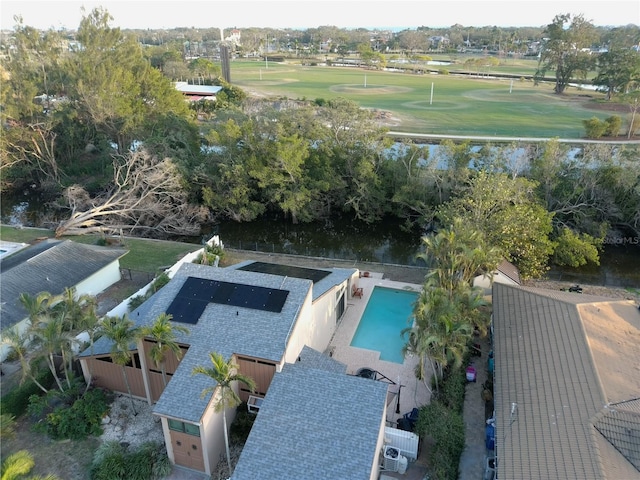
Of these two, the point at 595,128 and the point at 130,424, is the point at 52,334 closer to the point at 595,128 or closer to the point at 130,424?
the point at 130,424

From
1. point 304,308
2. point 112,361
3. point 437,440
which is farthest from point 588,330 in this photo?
point 112,361

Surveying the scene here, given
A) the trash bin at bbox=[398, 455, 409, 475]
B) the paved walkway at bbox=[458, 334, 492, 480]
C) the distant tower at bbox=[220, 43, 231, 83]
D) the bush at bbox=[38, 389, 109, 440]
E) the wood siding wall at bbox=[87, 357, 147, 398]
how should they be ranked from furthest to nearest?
1. the distant tower at bbox=[220, 43, 231, 83]
2. the wood siding wall at bbox=[87, 357, 147, 398]
3. the bush at bbox=[38, 389, 109, 440]
4. the paved walkway at bbox=[458, 334, 492, 480]
5. the trash bin at bbox=[398, 455, 409, 475]

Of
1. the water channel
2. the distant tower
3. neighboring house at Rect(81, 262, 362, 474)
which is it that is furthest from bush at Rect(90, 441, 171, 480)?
the distant tower

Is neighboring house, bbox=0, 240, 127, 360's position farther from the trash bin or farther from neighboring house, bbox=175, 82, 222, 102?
neighboring house, bbox=175, 82, 222, 102

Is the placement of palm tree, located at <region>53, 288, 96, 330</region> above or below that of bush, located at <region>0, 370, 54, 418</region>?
above

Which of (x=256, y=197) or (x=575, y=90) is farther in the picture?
(x=575, y=90)

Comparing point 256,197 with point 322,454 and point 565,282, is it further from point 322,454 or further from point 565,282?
point 322,454
